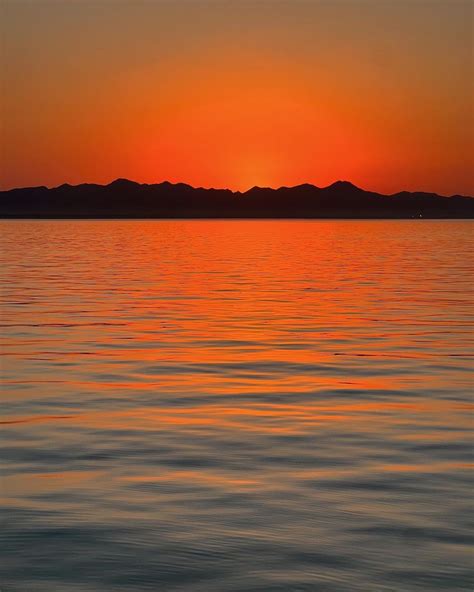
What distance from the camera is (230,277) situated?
4338 centimetres

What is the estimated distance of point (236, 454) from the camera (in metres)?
11.4

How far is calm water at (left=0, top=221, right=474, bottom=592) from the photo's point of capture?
7918 mm

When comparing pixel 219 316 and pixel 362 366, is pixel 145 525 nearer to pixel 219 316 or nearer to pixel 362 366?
pixel 362 366

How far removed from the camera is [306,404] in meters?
14.5

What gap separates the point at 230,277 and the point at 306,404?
95.0 ft

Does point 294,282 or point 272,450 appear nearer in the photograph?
point 272,450

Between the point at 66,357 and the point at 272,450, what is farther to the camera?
the point at 66,357

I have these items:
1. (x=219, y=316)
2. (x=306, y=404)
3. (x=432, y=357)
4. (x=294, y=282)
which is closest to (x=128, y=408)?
(x=306, y=404)

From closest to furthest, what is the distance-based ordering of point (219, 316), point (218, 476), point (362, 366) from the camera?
point (218, 476) < point (362, 366) < point (219, 316)

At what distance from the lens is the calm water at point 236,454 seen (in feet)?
26.0

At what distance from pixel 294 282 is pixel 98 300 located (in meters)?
11.1

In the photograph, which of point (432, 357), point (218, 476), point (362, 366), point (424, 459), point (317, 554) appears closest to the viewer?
point (317, 554)

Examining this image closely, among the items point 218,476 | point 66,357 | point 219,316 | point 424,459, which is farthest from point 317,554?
point 219,316

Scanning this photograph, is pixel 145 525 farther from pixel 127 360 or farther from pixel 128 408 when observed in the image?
pixel 127 360
